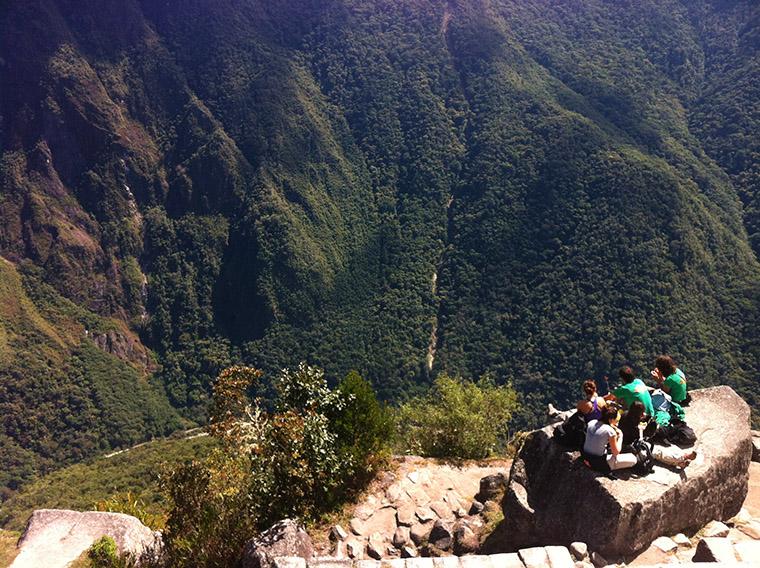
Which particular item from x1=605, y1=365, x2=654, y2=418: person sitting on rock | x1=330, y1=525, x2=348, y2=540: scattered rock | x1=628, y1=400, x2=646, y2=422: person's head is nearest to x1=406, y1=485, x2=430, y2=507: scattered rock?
x1=330, y1=525, x2=348, y2=540: scattered rock

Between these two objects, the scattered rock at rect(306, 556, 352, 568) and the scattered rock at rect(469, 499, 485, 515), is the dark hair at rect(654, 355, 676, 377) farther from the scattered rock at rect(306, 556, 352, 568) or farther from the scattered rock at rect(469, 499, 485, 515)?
the scattered rock at rect(306, 556, 352, 568)

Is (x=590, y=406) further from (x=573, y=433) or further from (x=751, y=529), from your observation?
(x=751, y=529)

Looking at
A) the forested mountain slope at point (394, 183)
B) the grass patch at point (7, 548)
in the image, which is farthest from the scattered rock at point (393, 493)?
the forested mountain slope at point (394, 183)

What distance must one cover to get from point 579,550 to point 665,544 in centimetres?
211

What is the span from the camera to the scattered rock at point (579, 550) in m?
10.6

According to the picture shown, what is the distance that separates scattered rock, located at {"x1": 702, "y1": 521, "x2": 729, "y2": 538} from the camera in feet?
38.1

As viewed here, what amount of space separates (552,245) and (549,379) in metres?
35.5

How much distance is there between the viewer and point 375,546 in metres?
13.5

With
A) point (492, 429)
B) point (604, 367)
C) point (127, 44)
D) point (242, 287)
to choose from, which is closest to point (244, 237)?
point (242, 287)

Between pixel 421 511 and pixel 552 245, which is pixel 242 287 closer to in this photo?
Answer: pixel 552 245

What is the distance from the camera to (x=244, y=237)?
139 m

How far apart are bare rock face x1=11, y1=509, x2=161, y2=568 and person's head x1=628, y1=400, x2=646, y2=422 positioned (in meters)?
13.6

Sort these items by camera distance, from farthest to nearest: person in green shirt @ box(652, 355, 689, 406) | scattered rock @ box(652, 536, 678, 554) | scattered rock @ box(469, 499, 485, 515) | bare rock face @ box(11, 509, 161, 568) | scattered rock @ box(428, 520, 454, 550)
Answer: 1. bare rock face @ box(11, 509, 161, 568)
2. scattered rock @ box(469, 499, 485, 515)
3. person in green shirt @ box(652, 355, 689, 406)
4. scattered rock @ box(428, 520, 454, 550)
5. scattered rock @ box(652, 536, 678, 554)

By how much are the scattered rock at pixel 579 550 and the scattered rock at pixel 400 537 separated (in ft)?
15.7
